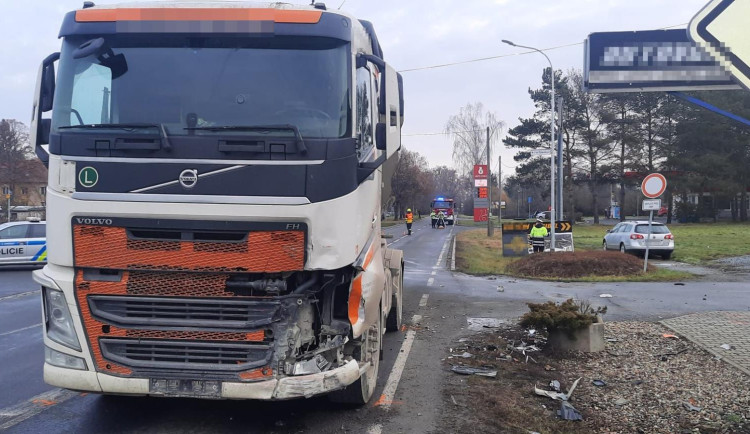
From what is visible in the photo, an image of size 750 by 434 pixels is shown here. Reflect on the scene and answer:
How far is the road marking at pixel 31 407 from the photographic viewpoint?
16.3 feet

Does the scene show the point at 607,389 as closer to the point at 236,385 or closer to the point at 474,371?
the point at 474,371

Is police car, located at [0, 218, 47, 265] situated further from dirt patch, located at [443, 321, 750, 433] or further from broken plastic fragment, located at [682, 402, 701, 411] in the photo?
broken plastic fragment, located at [682, 402, 701, 411]

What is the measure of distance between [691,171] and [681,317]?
157 feet

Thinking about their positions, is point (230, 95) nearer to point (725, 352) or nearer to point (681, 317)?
point (725, 352)

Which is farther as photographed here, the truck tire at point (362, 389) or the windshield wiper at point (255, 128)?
the truck tire at point (362, 389)

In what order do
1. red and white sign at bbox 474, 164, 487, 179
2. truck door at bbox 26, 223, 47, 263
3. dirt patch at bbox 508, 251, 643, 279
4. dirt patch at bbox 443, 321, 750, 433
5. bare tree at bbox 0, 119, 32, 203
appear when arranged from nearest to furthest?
dirt patch at bbox 443, 321, 750, 433 → dirt patch at bbox 508, 251, 643, 279 → truck door at bbox 26, 223, 47, 263 → red and white sign at bbox 474, 164, 487, 179 → bare tree at bbox 0, 119, 32, 203

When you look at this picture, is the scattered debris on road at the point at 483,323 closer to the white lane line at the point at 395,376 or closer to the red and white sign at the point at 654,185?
the white lane line at the point at 395,376

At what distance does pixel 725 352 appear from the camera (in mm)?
7406

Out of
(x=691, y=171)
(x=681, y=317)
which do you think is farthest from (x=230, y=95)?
(x=691, y=171)

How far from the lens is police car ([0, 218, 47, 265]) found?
1802cm

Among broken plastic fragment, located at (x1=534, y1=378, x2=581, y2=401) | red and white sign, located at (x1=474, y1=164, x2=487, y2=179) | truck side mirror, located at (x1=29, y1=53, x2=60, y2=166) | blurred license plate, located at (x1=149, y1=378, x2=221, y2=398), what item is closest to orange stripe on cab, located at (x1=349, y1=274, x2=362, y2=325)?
blurred license plate, located at (x1=149, y1=378, x2=221, y2=398)

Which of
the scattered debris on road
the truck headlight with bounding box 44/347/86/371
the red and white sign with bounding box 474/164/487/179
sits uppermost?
the red and white sign with bounding box 474/164/487/179

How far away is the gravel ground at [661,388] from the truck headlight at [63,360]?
4245mm

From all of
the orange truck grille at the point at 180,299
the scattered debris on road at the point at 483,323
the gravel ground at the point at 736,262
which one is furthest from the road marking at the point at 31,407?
the gravel ground at the point at 736,262
